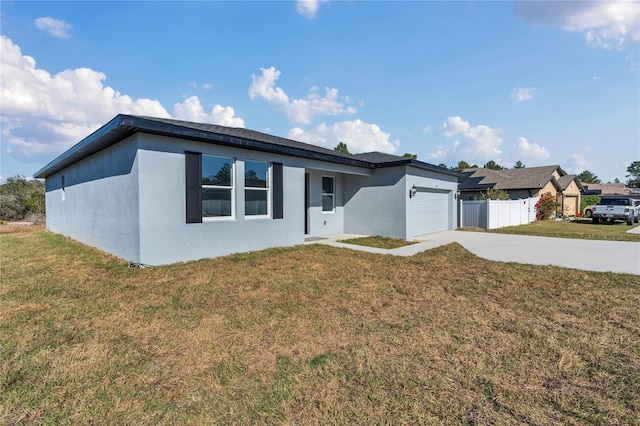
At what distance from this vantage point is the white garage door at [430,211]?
12.3 metres

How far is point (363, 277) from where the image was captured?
5957mm

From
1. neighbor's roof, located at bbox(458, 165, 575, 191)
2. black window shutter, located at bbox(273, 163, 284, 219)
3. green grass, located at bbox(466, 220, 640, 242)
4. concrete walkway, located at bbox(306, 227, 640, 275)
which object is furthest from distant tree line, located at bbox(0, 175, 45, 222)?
neighbor's roof, located at bbox(458, 165, 575, 191)

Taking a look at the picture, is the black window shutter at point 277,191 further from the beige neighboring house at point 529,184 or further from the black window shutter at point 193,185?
the beige neighboring house at point 529,184

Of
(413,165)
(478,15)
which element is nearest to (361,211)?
(413,165)

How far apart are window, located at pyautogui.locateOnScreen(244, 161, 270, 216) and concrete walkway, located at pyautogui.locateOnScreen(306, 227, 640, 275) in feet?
8.13

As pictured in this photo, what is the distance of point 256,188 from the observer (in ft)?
27.6

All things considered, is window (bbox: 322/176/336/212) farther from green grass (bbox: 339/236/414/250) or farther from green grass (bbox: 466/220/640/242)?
green grass (bbox: 466/220/640/242)

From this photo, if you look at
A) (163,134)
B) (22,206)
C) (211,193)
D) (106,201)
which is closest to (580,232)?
(211,193)

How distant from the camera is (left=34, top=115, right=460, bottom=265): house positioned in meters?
6.56

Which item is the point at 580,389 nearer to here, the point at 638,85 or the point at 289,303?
the point at 289,303

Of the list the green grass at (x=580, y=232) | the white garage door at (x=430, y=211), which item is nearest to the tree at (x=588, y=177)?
the green grass at (x=580, y=232)

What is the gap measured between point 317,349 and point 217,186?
560 cm

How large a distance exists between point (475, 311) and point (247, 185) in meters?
6.27

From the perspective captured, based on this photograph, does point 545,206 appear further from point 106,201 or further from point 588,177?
point 588,177
